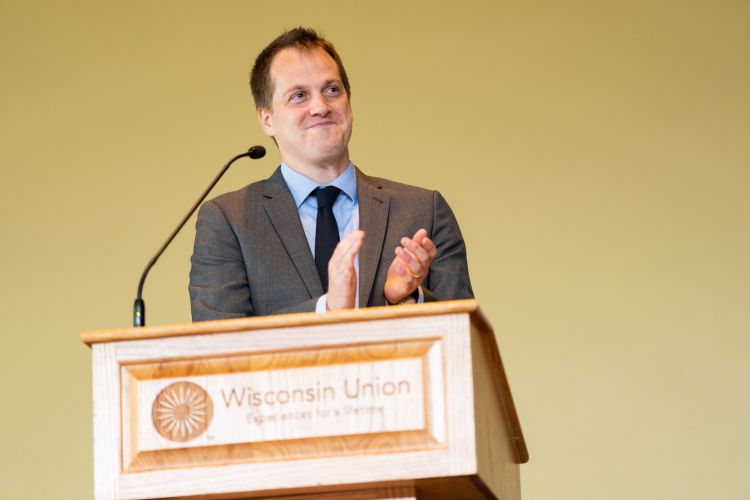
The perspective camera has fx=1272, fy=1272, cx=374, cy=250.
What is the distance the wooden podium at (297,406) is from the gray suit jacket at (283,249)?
68 centimetres

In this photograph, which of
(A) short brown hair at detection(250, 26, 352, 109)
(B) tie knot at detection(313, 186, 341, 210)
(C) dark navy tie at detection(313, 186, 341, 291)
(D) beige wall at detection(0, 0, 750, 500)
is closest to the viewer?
(C) dark navy tie at detection(313, 186, 341, 291)

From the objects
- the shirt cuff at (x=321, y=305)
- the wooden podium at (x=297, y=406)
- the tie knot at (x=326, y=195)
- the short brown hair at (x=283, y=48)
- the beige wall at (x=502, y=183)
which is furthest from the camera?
the beige wall at (x=502, y=183)

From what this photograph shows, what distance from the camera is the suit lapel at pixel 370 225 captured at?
2771 mm

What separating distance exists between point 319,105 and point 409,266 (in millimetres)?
732

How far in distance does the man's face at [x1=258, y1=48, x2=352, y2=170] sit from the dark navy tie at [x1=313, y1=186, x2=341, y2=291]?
0.27 ft

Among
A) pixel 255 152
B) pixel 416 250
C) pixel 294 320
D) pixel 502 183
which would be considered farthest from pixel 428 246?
pixel 502 183

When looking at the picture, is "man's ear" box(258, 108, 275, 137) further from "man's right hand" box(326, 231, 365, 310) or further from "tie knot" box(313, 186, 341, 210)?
"man's right hand" box(326, 231, 365, 310)

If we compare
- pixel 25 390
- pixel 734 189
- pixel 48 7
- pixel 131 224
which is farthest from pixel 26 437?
pixel 734 189

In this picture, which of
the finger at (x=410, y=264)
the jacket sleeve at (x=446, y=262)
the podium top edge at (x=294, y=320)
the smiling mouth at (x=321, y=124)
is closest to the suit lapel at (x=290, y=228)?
the smiling mouth at (x=321, y=124)

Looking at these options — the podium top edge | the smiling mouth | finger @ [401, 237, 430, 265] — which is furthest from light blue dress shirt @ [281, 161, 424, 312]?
the podium top edge

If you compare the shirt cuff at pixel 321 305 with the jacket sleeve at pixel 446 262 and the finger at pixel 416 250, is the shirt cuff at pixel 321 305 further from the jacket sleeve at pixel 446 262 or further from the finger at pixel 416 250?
the jacket sleeve at pixel 446 262

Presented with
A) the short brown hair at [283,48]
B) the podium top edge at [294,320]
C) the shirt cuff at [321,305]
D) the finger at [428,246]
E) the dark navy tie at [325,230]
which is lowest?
the podium top edge at [294,320]

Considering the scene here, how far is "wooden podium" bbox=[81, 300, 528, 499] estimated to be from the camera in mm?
1878

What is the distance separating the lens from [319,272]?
9.29ft
